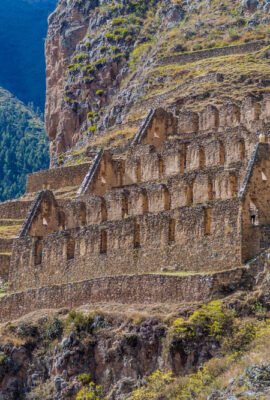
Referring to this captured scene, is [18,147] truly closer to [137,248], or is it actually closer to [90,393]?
[137,248]

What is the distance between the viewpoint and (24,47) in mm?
174250

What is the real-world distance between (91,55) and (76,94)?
12.3 feet

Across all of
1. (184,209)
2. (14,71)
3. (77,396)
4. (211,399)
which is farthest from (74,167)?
(14,71)

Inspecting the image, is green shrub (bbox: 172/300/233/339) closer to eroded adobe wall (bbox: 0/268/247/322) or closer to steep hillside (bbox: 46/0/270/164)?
eroded adobe wall (bbox: 0/268/247/322)

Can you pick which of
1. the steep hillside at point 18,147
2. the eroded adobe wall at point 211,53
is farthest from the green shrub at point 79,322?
the steep hillside at point 18,147

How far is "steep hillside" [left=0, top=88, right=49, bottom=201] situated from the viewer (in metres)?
141

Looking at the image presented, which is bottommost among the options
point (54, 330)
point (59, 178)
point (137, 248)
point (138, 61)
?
point (54, 330)

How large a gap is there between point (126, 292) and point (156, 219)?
3.71 m

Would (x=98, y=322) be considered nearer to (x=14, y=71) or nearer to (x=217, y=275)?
(x=217, y=275)

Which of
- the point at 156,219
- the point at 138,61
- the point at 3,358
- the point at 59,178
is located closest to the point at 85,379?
the point at 3,358

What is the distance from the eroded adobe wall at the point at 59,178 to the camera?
76.6 meters

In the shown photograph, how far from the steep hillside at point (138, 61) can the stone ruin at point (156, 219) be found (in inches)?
390

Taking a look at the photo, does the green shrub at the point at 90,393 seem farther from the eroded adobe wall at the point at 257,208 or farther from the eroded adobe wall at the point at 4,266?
the eroded adobe wall at the point at 4,266

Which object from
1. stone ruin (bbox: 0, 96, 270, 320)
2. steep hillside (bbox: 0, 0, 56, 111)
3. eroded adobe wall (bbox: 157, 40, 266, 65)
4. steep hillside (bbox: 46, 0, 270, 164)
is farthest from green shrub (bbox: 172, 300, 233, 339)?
steep hillside (bbox: 0, 0, 56, 111)
